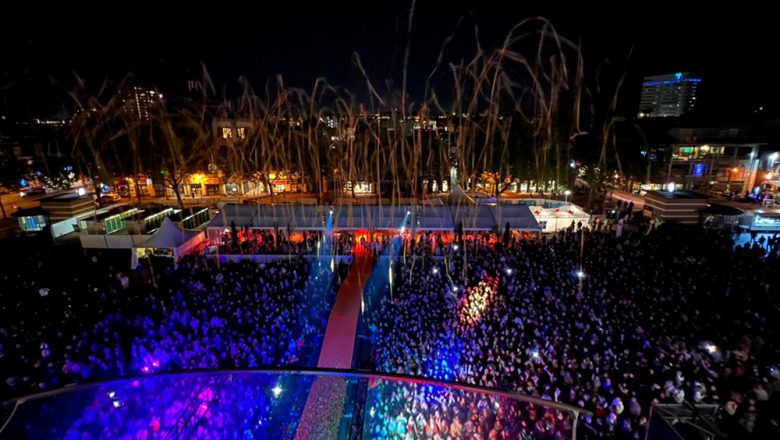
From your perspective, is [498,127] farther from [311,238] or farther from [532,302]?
[532,302]

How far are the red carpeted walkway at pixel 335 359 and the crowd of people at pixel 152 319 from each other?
305 mm

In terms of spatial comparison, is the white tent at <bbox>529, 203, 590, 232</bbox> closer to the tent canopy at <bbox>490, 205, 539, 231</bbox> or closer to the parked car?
the tent canopy at <bbox>490, 205, 539, 231</bbox>

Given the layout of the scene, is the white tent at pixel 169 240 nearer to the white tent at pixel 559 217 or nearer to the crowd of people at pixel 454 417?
the crowd of people at pixel 454 417

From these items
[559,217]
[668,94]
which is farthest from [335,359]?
[668,94]

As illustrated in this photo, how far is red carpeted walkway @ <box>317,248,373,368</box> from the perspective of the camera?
777 centimetres

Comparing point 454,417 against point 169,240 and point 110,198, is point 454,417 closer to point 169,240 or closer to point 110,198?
point 169,240

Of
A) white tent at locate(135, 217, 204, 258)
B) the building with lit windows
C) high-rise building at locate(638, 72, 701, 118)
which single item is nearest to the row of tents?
white tent at locate(135, 217, 204, 258)

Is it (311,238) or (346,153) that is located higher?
(346,153)

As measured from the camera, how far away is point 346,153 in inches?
1112

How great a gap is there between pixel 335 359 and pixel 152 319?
14.6 ft

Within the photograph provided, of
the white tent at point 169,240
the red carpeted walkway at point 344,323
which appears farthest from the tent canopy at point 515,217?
the white tent at point 169,240

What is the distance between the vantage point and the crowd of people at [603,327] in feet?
18.9

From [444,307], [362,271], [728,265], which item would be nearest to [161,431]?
[444,307]

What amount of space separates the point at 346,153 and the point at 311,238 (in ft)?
51.3
